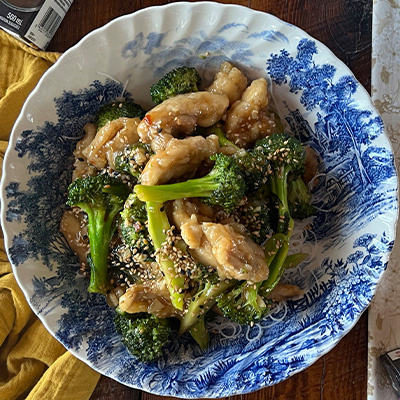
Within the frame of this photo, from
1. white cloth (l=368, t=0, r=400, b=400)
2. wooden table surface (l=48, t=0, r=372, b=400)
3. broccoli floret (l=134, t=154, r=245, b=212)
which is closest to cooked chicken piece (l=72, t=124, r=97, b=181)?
broccoli floret (l=134, t=154, r=245, b=212)

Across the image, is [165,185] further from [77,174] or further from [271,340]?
[271,340]

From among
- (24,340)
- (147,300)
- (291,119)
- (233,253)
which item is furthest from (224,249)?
(24,340)

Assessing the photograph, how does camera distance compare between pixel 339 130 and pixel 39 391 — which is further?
pixel 39 391

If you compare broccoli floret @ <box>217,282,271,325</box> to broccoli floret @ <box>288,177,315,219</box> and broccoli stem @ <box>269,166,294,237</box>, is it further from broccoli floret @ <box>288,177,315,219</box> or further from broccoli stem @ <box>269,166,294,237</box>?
broccoli floret @ <box>288,177,315,219</box>

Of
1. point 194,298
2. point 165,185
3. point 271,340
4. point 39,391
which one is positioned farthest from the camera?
point 39,391

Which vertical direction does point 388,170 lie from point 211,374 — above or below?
above

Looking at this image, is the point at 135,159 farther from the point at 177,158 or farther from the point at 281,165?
the point at 281,165

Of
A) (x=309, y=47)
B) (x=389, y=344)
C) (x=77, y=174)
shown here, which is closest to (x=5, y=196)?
(x=77, y=174)
